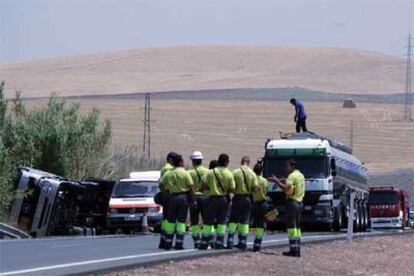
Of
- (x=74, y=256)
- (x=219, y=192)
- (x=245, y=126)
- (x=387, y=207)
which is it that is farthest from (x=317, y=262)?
(x=245, y=126)

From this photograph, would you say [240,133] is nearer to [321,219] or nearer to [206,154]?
[206,154]

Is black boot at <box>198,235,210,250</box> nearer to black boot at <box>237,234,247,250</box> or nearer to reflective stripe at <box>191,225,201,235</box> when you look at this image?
reflective stripe at <box>191,225,201,235</box>

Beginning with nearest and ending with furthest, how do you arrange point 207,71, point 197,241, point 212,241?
point 212,241 → point 197,241 → point 207,71

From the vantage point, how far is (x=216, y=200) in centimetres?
2320

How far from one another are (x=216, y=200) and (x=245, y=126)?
7820 centimetres

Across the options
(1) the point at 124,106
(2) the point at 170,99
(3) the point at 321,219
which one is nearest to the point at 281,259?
(3) the point at 321,219

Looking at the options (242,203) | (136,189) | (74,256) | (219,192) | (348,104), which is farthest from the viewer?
(348,104)

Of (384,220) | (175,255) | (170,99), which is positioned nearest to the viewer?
(175,255)

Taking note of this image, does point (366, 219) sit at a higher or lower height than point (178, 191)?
lower

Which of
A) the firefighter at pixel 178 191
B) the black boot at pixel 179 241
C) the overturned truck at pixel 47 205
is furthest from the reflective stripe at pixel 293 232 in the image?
the overturned truck at pixel 47 205

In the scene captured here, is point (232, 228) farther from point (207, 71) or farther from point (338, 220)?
point (207, 71)

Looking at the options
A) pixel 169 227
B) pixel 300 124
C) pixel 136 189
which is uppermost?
pixel 300 124

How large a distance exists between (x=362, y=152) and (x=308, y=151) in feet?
182

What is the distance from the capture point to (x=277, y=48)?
521 ft
